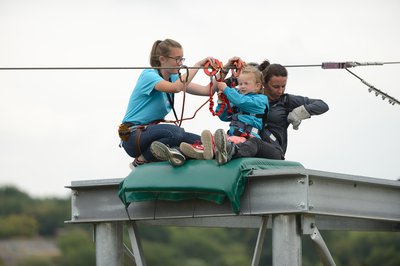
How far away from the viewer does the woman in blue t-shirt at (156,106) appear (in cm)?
1530

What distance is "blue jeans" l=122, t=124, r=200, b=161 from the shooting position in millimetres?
15266

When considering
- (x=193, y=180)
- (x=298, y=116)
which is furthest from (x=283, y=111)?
(x=193, y=180)

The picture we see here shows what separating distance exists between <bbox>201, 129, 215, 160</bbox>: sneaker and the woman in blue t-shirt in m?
0.49

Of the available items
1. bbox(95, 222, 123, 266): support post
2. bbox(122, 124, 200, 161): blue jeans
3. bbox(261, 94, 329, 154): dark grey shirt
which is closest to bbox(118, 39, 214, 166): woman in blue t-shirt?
bbox(122, 124, 200, 161): blue jeans

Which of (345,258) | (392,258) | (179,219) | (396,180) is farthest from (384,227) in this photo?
(345,258)

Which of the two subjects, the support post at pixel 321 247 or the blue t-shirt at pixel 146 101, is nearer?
the support post at pixel 321 247

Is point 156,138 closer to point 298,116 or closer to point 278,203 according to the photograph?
point 278,203

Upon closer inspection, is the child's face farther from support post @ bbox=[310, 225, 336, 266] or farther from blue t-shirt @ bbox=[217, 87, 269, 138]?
support post @ bbox=[310, 225, 336, 266]

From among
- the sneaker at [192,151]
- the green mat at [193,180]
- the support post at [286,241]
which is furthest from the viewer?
the sneaker at [192,151]

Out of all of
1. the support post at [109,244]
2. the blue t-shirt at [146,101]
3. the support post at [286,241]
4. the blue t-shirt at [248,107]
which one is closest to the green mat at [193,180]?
the support post at [286,241]

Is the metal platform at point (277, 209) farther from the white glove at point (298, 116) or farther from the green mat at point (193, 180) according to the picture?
the white glove at point (298, 116)

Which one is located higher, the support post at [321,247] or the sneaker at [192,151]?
the sneaker at [192,151]

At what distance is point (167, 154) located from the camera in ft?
48.6

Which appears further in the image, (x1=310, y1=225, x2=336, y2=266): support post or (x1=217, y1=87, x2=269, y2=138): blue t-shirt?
(x1=217, y1=87, x2=269, y2=138): blue t-shirt
